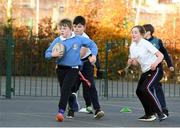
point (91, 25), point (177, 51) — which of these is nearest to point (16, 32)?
point (91, 25)

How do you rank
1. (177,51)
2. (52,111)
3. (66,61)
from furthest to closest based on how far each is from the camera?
(177,51) < (52,111) < (66,61)

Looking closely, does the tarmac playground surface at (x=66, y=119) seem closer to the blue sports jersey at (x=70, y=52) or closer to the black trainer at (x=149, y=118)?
the black trainer at (x=149, y=118)

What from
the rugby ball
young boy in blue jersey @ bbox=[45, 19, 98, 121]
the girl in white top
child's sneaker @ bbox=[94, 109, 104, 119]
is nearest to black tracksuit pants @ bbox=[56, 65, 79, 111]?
young boy in blue jersey @ bbox=[45, 19, 98, 121]

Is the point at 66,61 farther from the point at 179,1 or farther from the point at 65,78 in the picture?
the point at 179,1

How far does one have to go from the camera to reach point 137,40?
1026 cm

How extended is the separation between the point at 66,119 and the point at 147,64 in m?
1.66

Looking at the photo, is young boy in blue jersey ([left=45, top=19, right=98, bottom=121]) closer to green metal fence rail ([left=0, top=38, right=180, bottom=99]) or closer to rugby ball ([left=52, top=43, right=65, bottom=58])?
rugby ball ([left=52, top=43, right=65, bottom=58])

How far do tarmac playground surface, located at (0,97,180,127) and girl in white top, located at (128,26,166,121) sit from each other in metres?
0.35

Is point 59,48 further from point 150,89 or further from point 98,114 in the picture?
point 150,89

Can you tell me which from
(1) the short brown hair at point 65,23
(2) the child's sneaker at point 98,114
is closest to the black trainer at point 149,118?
(2) the child's sneaker at point 98,114

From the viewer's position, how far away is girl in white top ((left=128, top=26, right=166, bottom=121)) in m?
10.2

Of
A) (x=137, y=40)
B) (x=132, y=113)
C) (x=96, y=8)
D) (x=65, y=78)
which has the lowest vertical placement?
(x=132, y=113)

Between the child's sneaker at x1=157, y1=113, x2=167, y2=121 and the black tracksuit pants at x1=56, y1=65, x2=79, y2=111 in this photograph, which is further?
the child's sneaker at x1=157, y1=113, x2=167, y2=121

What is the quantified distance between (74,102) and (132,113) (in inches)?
64.8
